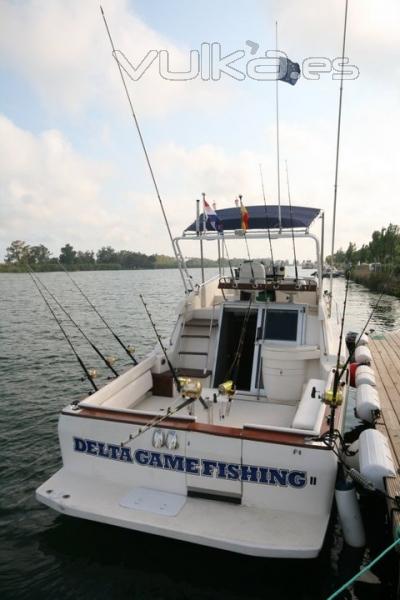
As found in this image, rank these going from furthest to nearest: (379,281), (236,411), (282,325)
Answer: (379,281) → (282,325) → (236,411)

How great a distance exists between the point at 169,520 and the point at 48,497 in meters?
1.45

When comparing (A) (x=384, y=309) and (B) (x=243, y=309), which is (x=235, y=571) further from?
(A) (x=384, y=309)

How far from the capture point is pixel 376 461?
488cm

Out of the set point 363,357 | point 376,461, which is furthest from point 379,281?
point 376,461

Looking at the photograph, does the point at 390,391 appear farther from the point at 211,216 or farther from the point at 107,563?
the point at 107,563

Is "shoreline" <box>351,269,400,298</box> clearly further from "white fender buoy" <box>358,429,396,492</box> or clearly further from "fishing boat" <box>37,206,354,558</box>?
"fishing boat" <box>37,206,354,558</box>

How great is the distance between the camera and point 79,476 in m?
5.26

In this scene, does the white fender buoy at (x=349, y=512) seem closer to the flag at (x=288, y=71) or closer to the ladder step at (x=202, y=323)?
the ladder step at (x=202, y=323)

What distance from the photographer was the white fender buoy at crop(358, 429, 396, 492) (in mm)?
4773

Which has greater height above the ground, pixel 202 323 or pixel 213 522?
pixel 202 323

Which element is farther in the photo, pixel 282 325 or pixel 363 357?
pixel 363 357

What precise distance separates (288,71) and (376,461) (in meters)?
6.88

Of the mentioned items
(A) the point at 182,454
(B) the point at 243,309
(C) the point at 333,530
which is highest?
(B) the point at 243,309

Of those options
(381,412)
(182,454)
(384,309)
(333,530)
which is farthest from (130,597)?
(384,309)
